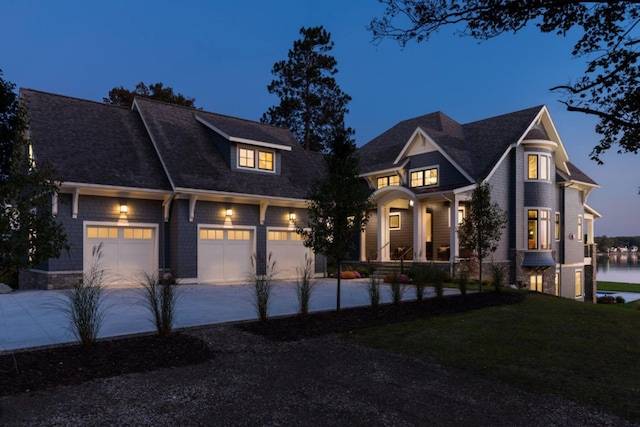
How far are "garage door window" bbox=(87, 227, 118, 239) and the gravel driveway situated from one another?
10.7 metres

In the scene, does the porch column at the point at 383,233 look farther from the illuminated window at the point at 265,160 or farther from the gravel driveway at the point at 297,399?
the gravel driveway at the point at 297,399

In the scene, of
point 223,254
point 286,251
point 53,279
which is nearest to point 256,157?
point 286,251

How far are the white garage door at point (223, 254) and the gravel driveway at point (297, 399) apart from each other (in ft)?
35.2

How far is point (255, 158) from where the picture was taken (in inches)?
730

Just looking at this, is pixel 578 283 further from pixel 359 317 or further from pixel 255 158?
pixel 359 317

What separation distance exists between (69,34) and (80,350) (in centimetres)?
17858

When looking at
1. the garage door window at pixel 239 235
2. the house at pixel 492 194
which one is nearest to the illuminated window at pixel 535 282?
the house at pixel 492 194

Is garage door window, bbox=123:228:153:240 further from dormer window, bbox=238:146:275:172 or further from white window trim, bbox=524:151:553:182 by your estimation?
white window trim, bbox=524:151:553:182

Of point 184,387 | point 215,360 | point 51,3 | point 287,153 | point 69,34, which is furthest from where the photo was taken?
point 51,3

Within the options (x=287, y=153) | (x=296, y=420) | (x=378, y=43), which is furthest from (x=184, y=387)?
(x=287, y=153)

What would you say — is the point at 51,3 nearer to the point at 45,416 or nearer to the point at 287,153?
the point at 287,153

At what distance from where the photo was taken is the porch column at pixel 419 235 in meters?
20.7

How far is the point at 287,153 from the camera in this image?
21141 millimetres

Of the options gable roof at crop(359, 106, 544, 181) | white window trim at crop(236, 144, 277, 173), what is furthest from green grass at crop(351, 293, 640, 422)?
gable roof at crop(359, 106, 544, 181)
